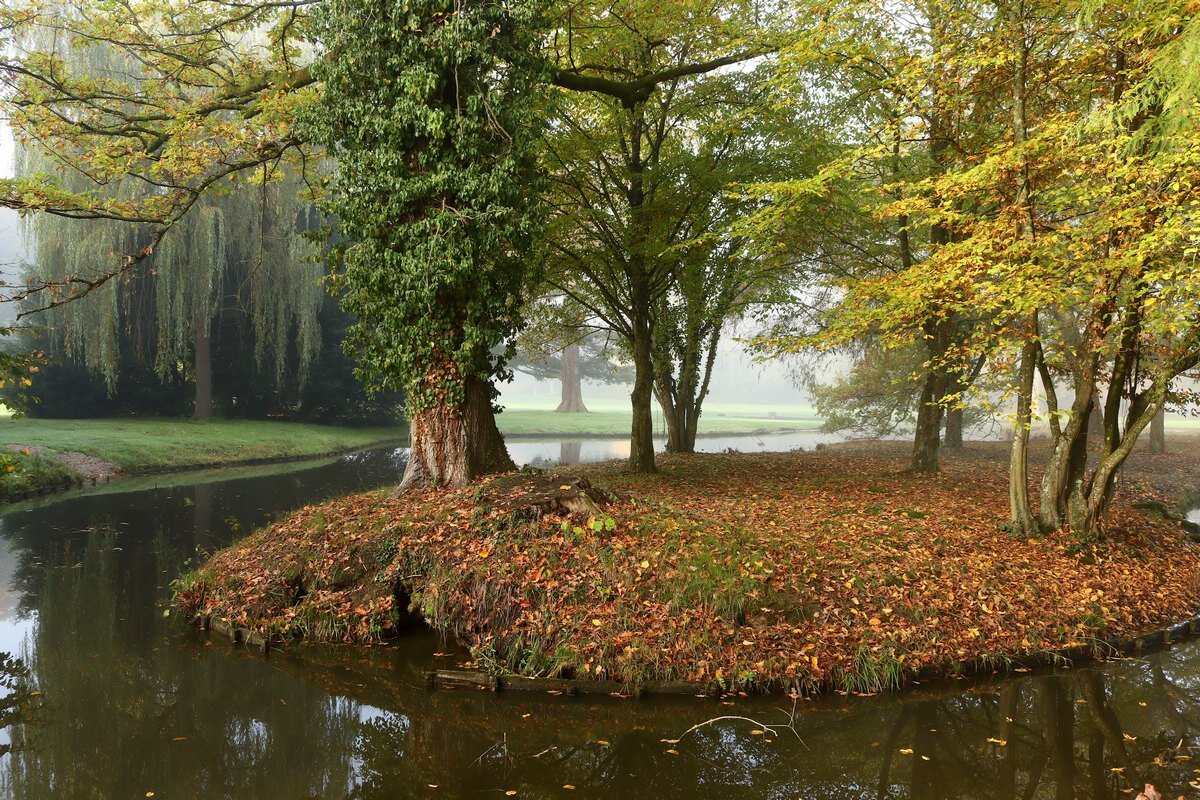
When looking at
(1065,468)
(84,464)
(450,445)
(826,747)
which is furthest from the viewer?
(84,464)

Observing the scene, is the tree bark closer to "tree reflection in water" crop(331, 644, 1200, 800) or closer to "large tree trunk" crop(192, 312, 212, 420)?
"tree reflection in water" crop(331, 644, 1200, 800)

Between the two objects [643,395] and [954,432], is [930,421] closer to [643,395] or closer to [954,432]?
[643,395]

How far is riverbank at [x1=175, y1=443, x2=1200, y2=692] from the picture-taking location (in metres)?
7.21

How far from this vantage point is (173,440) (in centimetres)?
2289

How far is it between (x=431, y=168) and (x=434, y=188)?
17.0 inches

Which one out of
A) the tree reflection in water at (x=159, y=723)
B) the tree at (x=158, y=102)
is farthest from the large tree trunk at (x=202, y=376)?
the tree reflection in water at (x=159, y=723)

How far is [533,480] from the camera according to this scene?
30.8 feet

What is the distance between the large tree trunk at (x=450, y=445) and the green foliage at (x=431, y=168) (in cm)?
21

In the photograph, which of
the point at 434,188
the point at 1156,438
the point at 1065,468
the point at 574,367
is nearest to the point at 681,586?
the point at 434,188

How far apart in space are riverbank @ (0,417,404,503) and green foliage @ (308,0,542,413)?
23.0 ft

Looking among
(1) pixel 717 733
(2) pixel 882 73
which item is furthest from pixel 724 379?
(1) pixel 717 733

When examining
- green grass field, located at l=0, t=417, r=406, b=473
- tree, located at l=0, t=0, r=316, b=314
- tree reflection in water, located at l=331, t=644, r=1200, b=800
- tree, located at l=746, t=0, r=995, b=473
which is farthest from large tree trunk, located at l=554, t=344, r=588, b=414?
tree reflection in water, located at l=331, t=644, r=1200, b=800

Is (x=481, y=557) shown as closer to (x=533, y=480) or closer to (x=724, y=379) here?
(x=533, y=480)

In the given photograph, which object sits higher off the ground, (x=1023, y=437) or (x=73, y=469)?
(x=1023, y=437)
